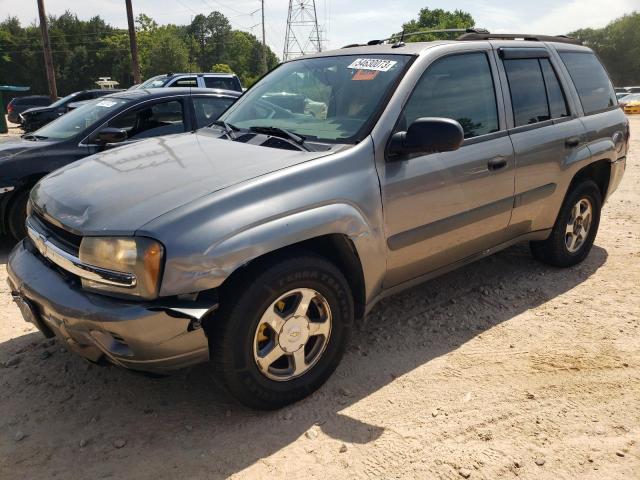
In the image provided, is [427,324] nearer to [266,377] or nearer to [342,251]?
[342,251]

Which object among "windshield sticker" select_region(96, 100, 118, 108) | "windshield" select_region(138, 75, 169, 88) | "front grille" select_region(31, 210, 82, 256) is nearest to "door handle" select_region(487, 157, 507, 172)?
"front grille" select_region(31, 210, 82, 256)

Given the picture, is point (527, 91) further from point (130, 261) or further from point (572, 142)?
point (130, 261)

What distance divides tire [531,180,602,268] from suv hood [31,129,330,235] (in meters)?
2.48

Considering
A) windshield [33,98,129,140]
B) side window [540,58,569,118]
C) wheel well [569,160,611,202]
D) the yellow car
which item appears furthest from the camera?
the yellow car

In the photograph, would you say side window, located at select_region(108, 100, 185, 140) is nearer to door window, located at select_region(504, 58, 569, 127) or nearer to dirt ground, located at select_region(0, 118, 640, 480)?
dirt ground, located at select_region(0, 118, 640, 480)

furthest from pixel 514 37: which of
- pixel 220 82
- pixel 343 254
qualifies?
pixel 220 82

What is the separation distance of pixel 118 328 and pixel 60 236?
2.34 feet

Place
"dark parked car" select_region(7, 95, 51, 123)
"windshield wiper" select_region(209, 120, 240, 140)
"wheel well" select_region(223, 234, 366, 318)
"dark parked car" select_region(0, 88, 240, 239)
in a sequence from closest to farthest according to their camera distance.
A: "wheel well" select_region(223, 234, 366, 318)
"windshield wiper" select_region(209, 120, 240, 140)
"dark parked car" select_region(0, 88, 240, 239)
"dark parked car" select_region(7, 95, 51, 123)

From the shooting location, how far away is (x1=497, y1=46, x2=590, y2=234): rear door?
3775 millimetres

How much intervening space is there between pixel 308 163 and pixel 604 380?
2053mm

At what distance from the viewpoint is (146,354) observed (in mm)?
2354

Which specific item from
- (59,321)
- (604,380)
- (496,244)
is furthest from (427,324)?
(59,321)

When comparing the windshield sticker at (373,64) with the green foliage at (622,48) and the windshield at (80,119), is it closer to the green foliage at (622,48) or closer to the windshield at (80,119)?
the windshield at (80,119)

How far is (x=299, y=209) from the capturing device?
8.60 ft
